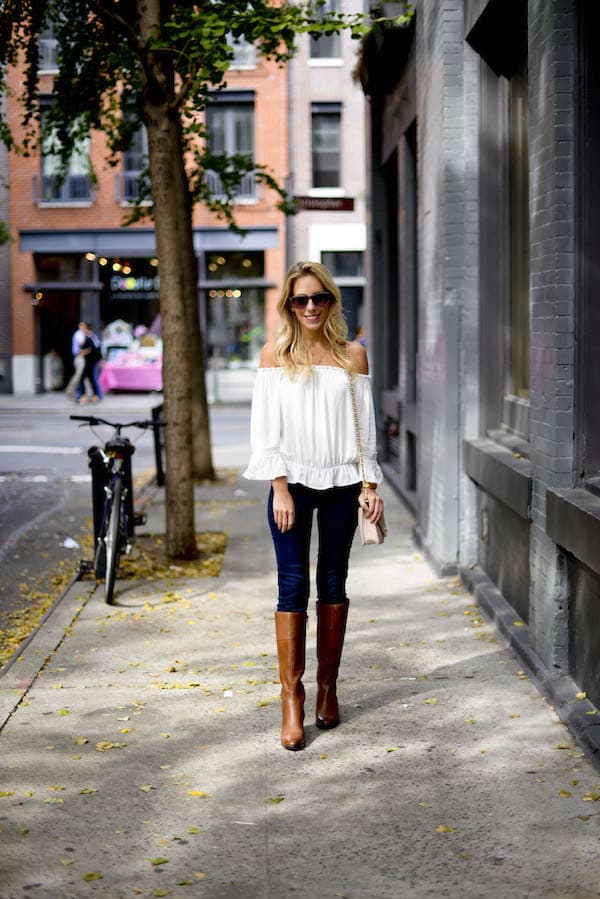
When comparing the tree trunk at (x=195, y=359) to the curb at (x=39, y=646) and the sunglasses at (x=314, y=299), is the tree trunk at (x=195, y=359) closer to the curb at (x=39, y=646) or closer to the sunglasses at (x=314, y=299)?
the curb at (x=39, y=646)

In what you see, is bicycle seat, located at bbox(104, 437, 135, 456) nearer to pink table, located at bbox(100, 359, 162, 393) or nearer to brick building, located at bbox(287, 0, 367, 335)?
pink table, located at bbox(100, 359, 162, 393)

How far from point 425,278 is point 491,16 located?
2.50 metres

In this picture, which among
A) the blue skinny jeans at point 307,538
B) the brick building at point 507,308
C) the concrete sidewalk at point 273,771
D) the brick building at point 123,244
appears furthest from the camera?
the brick building at point 123,244

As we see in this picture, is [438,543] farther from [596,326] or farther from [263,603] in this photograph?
[596,326]

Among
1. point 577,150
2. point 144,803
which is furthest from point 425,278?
point 144,803

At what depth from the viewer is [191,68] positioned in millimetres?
9586

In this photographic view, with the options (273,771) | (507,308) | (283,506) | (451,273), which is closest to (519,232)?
(507,308)

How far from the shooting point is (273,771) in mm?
5031

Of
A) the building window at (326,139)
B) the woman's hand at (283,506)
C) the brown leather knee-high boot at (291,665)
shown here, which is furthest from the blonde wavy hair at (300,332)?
the building window at (326,139)

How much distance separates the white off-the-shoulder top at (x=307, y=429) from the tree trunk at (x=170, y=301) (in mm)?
4316

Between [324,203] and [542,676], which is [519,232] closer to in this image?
[542,676]

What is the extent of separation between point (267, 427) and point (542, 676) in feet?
6.09

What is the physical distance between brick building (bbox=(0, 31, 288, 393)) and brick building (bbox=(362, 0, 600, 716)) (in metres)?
21.6

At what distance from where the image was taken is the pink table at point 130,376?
3347cm
